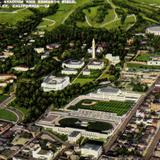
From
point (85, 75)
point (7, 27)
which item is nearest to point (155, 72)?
point (85, 75)

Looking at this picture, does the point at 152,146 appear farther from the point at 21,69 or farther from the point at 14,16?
the point at 14,16

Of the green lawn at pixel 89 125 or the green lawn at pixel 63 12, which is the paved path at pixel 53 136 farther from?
the green lawn at pixel 63 12

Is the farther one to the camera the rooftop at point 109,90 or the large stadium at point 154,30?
the large stadium at point 154,30

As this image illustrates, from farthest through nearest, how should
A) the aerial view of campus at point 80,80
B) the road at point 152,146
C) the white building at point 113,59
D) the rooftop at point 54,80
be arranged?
the white building at point 113,59
the rooftop at point 54,80
the aerial view of campus at point 80,80
the road at point 152,146

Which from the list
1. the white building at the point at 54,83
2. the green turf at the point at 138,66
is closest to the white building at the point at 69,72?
the white building at the point at 54,83

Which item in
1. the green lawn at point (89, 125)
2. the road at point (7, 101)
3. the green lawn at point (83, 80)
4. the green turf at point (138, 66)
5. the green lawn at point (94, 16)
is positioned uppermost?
the green lawn at point (94, 16)

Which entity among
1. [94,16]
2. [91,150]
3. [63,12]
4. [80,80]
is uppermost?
[94,16]

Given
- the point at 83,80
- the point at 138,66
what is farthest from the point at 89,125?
the point at 138,66
